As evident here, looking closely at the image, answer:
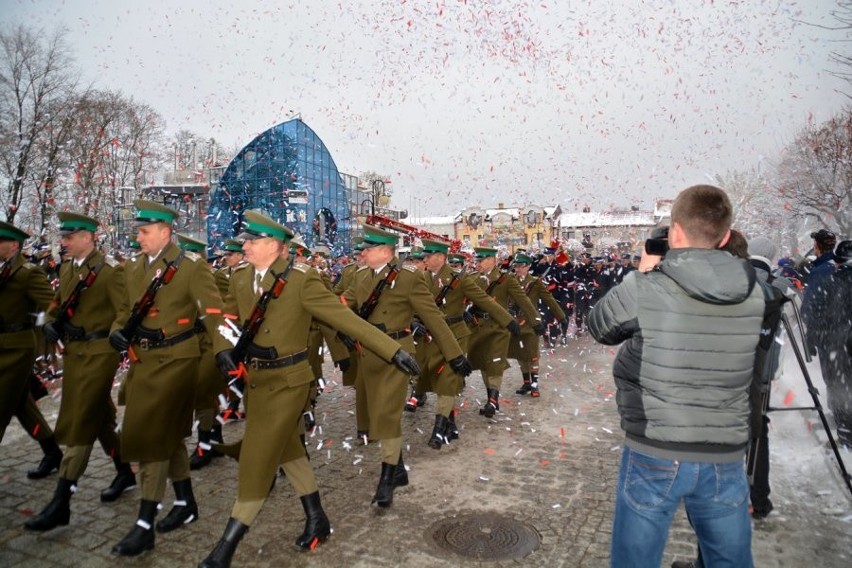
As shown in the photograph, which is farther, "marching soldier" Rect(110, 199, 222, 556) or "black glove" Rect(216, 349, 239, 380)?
"marching soldier" Rect(110, 199, 222, 556)

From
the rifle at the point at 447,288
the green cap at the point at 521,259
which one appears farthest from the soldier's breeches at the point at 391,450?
the green cap at the point at 521,259

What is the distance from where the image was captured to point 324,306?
387 cm

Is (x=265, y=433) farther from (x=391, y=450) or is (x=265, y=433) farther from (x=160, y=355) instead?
(x=391, y=450)

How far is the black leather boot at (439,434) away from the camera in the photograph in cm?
626

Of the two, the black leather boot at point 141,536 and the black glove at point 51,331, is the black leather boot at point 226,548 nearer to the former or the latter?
the black leather boot at point 141,536

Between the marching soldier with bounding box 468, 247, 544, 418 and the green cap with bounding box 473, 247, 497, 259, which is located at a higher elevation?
the green cap with bounding box 473, 247, 497, 259

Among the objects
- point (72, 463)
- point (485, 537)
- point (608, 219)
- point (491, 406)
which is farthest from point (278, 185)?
point (608, 219)

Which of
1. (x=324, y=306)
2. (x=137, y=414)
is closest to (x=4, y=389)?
(x=137, y=414)

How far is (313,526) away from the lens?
4012 millimetres

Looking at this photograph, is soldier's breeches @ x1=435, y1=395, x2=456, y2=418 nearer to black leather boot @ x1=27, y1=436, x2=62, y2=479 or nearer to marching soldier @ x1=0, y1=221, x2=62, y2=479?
black leather boot @ x1=27, y1=436, x2=62, y2=479

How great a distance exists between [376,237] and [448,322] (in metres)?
2.38

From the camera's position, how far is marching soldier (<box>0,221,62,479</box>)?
465cm

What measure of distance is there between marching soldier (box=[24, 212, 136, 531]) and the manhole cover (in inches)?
106

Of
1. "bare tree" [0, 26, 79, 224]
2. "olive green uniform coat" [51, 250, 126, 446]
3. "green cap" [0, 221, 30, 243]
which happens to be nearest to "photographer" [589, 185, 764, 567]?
"olive green uniform coat" [51, 250, 126, 446]
